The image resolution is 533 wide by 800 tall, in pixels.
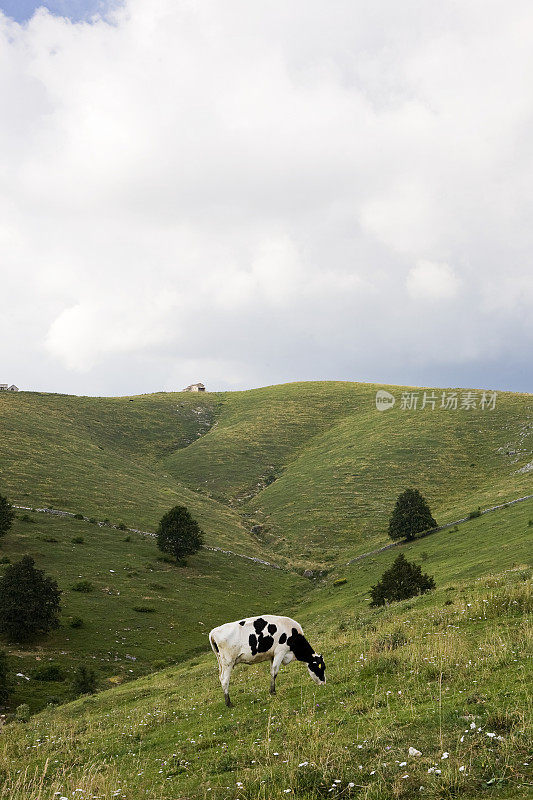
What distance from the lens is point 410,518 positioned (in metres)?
60.8

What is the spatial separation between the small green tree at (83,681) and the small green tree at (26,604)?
5803 millimetres

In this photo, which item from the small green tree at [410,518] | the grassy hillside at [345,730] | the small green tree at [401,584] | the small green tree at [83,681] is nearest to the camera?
the grassy hillside at [345,730]

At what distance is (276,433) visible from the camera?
130125 millimetres

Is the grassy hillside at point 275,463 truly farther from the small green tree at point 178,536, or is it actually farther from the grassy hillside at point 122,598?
the small green tree at point 178,536

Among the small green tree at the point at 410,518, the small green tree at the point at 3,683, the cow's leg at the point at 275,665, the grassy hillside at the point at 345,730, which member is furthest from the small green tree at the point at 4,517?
the small green tree at the point at 410,518

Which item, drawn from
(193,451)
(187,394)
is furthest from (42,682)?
(187,394)

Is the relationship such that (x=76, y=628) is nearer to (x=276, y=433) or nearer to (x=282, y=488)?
(x=282, y=488)

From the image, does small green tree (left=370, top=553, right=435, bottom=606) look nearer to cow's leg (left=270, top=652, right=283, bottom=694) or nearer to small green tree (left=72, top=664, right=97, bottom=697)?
small green tree (left=72, top=664, right=97, bottom=697)

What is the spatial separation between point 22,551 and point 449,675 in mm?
47711

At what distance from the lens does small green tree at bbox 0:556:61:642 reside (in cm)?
3503

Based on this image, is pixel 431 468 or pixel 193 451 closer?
pixel 431 468

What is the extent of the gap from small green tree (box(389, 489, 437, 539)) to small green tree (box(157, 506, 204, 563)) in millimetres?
25762

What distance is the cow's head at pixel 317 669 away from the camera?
49.1 ft

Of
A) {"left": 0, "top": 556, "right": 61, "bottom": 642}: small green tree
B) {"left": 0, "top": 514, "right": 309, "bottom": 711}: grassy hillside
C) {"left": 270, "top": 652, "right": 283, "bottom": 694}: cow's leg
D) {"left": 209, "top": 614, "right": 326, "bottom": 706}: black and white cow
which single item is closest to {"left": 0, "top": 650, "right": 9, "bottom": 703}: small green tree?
{"left": 0, "top": 514, "right": 309, "bottom": 711}: grassy hillside
